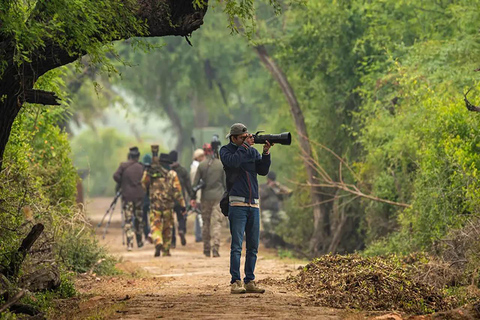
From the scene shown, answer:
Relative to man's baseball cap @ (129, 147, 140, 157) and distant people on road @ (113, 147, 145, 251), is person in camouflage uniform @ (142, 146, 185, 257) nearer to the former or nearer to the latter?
distant people on road @ (113, 147, 145, 251)

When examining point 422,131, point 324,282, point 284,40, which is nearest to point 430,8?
point 284,40

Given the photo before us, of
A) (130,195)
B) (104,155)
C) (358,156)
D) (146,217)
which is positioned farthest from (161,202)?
(104,155)

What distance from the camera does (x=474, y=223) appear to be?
42.3ft

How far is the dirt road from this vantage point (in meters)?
9.05

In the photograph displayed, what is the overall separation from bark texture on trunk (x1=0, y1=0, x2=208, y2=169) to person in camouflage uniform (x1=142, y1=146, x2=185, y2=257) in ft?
28.3

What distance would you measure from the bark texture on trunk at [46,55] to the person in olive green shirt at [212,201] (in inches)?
317

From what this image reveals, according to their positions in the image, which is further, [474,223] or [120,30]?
[474,223]

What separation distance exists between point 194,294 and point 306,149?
12.0 meters

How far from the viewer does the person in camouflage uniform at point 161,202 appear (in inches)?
735

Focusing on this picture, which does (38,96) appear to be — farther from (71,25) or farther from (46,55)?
(71,25)

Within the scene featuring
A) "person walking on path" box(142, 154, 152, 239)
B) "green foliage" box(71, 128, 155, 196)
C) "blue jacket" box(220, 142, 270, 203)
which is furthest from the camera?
"green foliage" box(71, 128, 155, 196)

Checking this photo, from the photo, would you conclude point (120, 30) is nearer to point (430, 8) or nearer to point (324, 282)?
point (324, 282)

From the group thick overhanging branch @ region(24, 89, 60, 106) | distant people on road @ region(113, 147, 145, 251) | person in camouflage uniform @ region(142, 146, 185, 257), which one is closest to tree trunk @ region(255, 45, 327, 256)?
person in camouflage uniform @ region(142, 146, 185, 257)

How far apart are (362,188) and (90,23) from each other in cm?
1184
